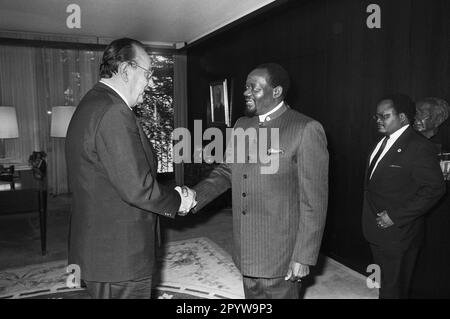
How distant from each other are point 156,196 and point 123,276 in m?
0.39

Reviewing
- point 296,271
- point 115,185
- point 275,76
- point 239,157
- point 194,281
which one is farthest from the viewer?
point 194,281

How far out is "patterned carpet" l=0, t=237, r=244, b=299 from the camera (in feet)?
11.2

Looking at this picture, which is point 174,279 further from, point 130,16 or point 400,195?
point 130,16

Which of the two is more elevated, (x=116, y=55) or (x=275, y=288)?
(x=116, y=55)

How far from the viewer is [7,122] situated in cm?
562

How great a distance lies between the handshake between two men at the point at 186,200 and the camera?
2.17 m

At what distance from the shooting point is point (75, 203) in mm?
1818

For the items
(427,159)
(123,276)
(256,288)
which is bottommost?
(256,288)

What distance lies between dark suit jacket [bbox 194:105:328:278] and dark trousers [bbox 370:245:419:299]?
34.7 inches

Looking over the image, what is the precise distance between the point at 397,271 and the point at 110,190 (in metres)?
1.87

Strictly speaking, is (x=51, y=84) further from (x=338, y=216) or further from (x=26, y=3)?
(x=338, y=216)

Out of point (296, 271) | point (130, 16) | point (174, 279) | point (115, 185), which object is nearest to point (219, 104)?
point (130, 16)

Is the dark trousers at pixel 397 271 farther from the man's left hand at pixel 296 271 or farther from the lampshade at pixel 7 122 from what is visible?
the lampshade at pixel 7 122
